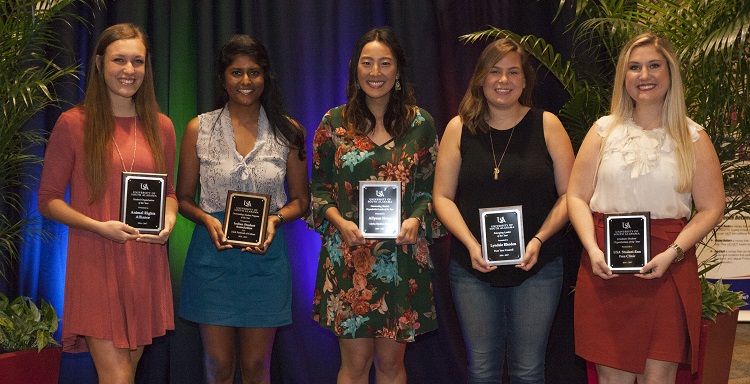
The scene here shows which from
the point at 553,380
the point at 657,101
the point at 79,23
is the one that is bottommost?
the point at 553,380

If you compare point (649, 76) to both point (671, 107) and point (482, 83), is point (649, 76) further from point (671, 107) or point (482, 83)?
point (482, 83)

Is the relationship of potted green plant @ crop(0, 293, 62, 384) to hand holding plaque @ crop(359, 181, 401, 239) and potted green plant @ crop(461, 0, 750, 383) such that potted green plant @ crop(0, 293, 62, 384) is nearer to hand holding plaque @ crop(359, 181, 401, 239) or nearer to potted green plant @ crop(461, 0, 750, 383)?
hand holding plaque @ crop(359, 181, 401, 239)

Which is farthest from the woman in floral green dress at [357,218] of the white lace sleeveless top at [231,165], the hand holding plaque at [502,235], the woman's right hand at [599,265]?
the woman's right hand at [599,265]

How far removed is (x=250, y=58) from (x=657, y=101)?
1822 mm

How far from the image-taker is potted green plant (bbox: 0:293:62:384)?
356cm

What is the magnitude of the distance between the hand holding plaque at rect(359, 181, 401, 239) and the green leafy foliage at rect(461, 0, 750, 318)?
118cm

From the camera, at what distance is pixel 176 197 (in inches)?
150

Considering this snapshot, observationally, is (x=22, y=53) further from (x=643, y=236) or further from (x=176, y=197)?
(x=643, y=236)

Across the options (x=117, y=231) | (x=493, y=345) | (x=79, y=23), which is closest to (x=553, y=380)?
(x=493, y=345)

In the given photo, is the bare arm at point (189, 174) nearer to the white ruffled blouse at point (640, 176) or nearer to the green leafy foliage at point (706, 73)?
the green leafy foliage at point (706, 73)

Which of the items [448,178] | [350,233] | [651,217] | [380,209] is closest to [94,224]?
[350,233]

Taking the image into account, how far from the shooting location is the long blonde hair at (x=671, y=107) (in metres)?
3.21

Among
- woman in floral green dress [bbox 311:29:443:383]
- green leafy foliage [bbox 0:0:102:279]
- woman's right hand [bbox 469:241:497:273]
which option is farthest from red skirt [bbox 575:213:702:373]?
green leafy foliage [bbox 0:0:102:279]

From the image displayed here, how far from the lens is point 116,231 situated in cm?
320
